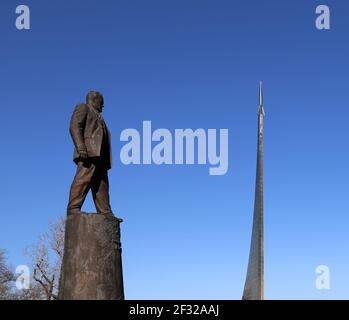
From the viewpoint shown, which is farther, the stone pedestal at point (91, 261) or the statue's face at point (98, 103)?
the statue's face at point (98, 103)

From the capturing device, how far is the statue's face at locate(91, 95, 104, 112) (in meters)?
10.5

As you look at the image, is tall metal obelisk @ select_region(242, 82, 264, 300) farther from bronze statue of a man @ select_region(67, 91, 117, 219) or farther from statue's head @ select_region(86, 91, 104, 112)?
statue's head @ select_region(86, 91, 104, 112)

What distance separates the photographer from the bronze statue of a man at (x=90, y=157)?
9828 millimetres

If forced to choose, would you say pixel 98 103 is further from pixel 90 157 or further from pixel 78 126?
pixel 90 157

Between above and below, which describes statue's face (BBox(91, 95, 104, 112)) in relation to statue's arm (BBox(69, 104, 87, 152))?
above

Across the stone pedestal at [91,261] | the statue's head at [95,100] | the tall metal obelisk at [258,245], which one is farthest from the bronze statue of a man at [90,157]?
the tall metal obelisk at [258,245]

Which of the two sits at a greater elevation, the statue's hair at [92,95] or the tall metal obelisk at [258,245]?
the statue's hair at [92,95]

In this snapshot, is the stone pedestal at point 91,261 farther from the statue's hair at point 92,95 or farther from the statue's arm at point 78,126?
the statue's hair at point 92,95

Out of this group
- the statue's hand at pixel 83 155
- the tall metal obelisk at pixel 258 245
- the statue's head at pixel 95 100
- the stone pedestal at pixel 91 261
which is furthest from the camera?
the tall metal obelisk at pixel 258 245

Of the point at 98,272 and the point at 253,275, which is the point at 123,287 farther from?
the point at 253,275

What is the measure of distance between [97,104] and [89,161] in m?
1.15

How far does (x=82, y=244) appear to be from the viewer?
938 cm

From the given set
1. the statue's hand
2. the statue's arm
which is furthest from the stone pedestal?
the statue's arm
